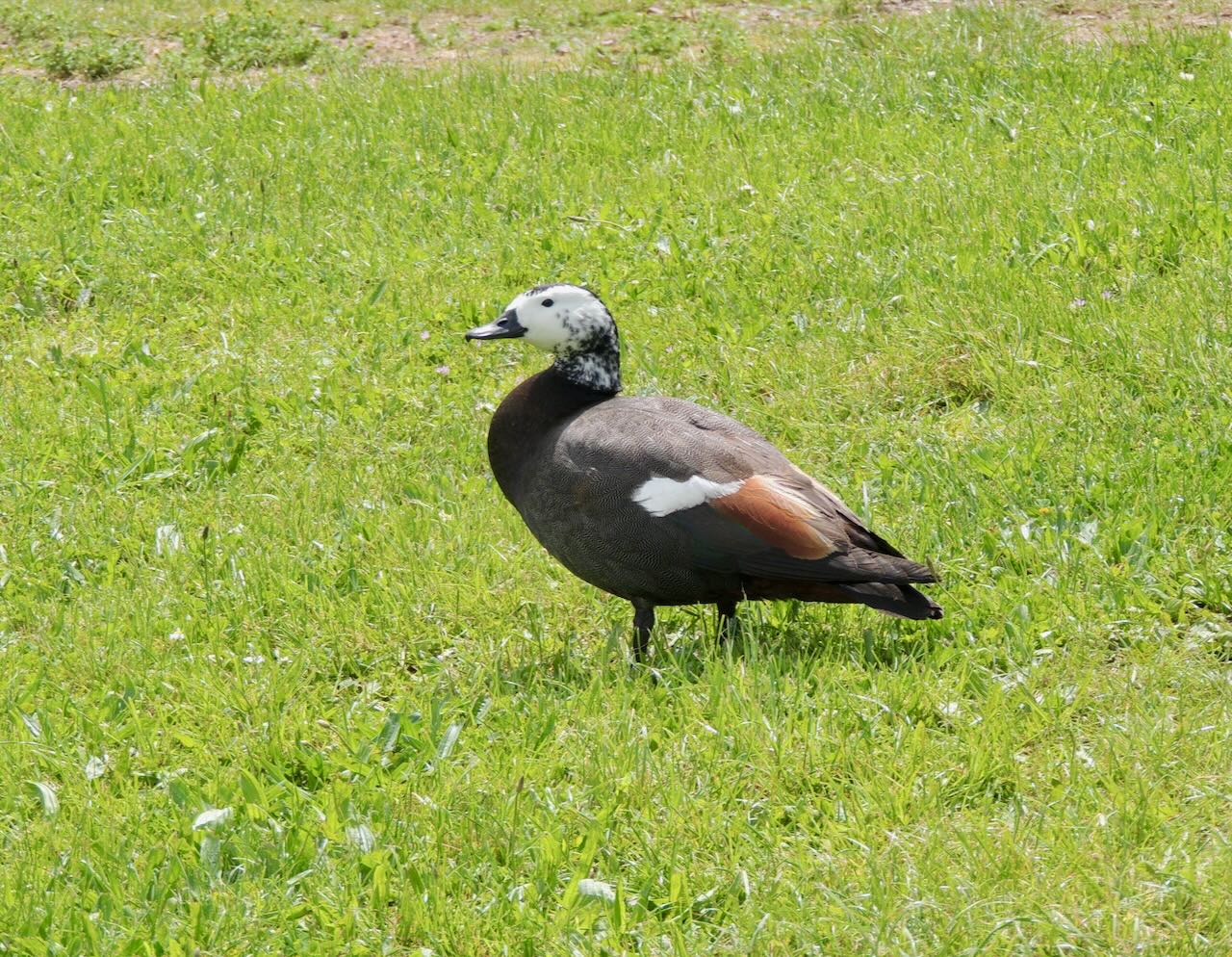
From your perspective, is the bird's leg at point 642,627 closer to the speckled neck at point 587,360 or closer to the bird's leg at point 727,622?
the bird's leg at point 727,622

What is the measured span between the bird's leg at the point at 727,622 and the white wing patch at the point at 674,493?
0.38m

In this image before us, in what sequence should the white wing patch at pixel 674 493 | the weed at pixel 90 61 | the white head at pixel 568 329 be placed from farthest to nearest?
the weed at pixel 90 61, the white head at pixel 568 329, the white wing patch at pixel 674 493

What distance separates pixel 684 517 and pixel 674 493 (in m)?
0.08

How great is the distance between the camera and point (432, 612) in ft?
17.2

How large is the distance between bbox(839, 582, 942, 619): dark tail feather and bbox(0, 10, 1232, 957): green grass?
6.0 inches

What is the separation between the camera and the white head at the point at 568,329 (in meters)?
5.20

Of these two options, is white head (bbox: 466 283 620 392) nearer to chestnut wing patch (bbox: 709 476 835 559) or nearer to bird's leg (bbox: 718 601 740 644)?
chestnut wing patch (bbox: 709 476 835 559)

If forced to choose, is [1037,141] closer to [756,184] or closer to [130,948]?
[756,184]

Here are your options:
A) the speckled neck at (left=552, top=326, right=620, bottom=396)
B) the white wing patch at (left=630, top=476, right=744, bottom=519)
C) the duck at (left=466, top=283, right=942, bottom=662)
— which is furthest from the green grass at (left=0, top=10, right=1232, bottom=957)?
the speckled neck at (left=552, top=326, right=620, bottom=396)

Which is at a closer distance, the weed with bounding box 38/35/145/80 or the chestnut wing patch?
the chestnut wing patch

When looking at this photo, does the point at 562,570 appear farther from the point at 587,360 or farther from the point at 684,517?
the point at 684,517

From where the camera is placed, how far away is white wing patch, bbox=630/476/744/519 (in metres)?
4.72

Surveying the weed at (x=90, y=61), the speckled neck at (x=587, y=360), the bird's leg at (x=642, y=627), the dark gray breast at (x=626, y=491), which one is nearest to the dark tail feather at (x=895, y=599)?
the dark gray breast at (x=626, y=491)

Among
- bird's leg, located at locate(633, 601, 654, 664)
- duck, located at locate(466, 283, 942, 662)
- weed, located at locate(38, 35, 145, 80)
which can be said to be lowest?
bird's leg, located at locate(633, 601, 654, 664)
